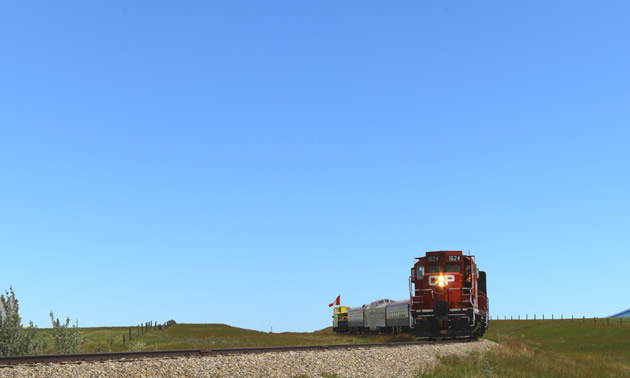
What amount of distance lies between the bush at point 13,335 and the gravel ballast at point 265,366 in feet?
31.7

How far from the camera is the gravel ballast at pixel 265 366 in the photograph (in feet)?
44.3

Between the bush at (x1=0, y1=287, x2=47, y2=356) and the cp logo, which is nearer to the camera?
the bush at (x1=0, y1=287, x2=47, y2=356)

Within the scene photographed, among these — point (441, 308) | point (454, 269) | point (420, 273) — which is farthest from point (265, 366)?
point (454, 269)

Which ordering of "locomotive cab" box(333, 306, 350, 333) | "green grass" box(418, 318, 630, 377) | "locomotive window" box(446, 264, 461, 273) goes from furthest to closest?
"locomotive cab" box(333, 306, 350, 333)
"locomotive window" box(446, 264, 461, 273)
"green grass" box(418, 318, 630, 377)

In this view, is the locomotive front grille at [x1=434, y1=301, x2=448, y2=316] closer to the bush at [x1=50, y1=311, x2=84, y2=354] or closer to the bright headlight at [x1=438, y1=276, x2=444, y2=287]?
the bright headlight at [x1=438, y1=276, x2=444, y2=287]

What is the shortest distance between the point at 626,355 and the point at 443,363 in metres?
34.3

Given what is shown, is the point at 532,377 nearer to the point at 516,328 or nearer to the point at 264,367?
the point at 264,367

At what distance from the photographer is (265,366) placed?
16.0 metres

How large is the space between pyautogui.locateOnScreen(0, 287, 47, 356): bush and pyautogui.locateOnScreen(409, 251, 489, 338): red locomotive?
19123 millimetres

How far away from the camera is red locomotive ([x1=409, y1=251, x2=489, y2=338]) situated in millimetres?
32781

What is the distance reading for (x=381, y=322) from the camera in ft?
191

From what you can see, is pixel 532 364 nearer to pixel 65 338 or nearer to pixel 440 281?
pixel 440 281

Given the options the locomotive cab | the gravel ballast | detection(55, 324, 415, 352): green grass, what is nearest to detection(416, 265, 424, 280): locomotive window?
detection(55, 324, 415, 352): green grass

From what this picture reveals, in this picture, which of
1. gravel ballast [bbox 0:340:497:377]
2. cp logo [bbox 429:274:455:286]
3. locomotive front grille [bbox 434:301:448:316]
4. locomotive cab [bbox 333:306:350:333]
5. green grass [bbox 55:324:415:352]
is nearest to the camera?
gravel ballast [bbox 0:340:497:377]
